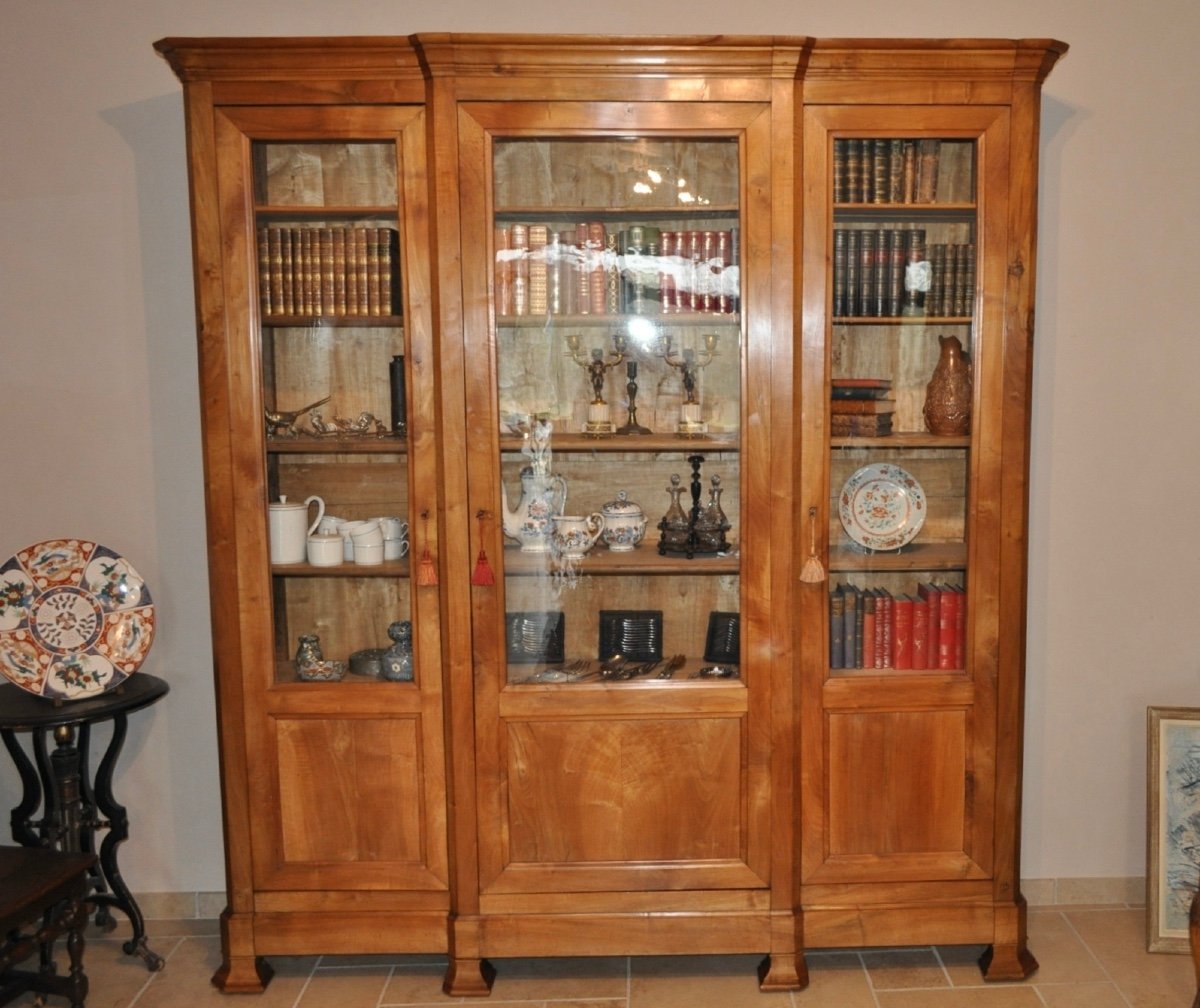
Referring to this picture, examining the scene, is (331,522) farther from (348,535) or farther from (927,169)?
(927,169)

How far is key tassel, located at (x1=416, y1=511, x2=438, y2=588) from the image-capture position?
2.62 meters

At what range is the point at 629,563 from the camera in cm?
275

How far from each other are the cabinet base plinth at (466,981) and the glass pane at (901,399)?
44.4 inches

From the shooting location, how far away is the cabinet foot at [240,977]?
2.75 meters

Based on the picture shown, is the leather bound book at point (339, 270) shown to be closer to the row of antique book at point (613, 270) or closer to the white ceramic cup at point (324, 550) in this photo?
the row of antique book at point (613, 270)

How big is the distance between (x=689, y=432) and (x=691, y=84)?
30.4 inches

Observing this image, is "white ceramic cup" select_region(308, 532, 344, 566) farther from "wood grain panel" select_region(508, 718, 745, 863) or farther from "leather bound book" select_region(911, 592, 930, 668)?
"leather bound book" select_region(911, 592, 930, 668)

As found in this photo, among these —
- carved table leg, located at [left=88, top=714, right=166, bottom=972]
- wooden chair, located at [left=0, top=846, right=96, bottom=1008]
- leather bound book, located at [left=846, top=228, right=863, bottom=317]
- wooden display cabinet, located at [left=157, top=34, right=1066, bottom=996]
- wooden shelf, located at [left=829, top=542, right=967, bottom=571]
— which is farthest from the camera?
carved table leg, located at [left=88, top=714, right=166, bottom=972]

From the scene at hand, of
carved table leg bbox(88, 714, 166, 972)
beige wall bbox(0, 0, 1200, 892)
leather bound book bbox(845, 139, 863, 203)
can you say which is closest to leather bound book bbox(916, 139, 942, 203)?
leather bound book bbox(845, 139, 863, 203)

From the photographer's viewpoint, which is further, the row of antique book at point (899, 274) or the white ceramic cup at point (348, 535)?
the white ceramic cup at point (348, 535)

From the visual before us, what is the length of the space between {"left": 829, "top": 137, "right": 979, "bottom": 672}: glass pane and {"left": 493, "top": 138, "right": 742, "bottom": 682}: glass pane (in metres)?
0.28

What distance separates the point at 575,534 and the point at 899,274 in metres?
0.98

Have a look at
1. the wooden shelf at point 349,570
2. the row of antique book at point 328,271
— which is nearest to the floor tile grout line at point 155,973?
the wooden shelf at point 349,570

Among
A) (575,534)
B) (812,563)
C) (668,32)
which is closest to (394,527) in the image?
(575,534)
